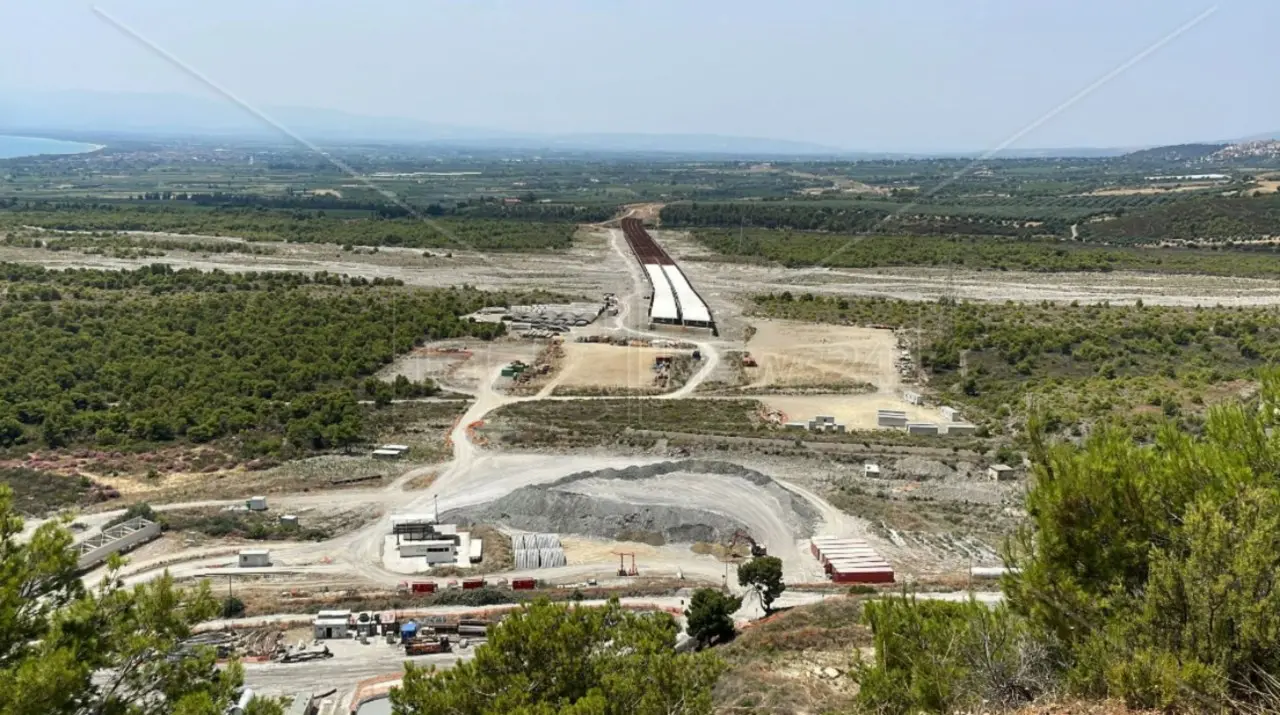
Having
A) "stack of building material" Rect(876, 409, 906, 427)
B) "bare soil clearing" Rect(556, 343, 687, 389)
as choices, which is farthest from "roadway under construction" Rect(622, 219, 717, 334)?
"stack of building material" Rect(876, 409, 906, 427)

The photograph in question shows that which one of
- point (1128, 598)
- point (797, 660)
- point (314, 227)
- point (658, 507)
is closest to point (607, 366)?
point (658, 507)

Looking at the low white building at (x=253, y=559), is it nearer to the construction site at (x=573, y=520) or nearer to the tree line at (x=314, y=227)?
the construction site at (x=573, y=520)

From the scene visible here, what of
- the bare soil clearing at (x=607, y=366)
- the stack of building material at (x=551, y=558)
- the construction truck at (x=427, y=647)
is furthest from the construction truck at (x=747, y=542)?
the bare soil clearing at (x=607, y=366)

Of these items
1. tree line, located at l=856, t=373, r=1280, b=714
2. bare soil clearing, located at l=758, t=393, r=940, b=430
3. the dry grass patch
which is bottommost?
bare soil clearing, located at l=758, t=393, r=940, b=430

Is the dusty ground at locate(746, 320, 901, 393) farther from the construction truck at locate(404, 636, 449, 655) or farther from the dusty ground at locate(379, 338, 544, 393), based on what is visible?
the construction truck at locate(404, 636, 449, 655)

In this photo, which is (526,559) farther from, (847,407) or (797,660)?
(847,407)

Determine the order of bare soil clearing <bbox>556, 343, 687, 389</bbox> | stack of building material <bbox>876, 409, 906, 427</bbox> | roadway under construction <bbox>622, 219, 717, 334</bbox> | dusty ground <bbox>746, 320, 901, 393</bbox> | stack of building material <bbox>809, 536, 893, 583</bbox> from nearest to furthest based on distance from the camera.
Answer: stack of building material <bbox>809, 536, 893, 583</bbox>
stack of building material <bbox>876, 409, 906, 427</bbox>
bare soil clearing <bbox>556, 343, 687, 389</bbox>
dusty ground <bbox>746, 320, 901, 393</bbox>
roadway under construction <bbox>622, 219, 717, 334</bbox>
